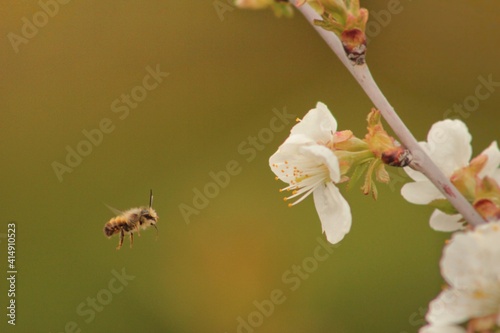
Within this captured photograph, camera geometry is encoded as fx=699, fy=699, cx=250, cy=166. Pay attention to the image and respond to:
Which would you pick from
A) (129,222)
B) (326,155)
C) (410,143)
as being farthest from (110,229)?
(410,143)

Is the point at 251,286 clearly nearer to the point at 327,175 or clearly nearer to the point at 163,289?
the point at 163,289

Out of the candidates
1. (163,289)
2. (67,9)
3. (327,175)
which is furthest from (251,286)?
(327,175)

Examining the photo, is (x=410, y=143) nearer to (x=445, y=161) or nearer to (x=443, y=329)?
(x=445, y=161)

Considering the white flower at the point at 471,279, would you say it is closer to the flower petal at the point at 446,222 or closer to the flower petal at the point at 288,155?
the flower petal at the point at 446,222

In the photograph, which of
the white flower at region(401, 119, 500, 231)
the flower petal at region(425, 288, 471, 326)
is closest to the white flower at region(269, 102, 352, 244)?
the white flower at region(401, 119, 500, 231)

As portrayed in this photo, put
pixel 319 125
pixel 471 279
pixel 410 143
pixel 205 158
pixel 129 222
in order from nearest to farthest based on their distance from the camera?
pixel 471 279, pixel 410 143, pixel 319 125, pixel 129 222, pixel 205 158

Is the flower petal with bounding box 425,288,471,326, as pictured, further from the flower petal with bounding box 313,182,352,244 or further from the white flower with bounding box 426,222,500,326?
the flower petal with bounding box 313,182,352,244

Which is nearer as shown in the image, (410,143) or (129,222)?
(410,143)
